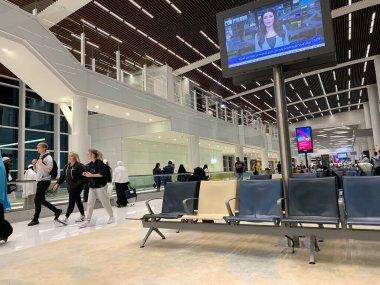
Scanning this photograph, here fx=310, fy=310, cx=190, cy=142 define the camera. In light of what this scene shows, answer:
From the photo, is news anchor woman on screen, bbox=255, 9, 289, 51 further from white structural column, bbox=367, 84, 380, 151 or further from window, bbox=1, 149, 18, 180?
white structural column, bbox=367, 84, 380, 151

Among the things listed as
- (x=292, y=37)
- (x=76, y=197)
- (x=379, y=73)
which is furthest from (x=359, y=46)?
(x=76, y=197)

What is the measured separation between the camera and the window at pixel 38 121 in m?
18.2

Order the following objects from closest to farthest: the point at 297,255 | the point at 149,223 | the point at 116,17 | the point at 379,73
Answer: the point at 297,255, the point at 149,223, the point at 116,17, the point at 379,73

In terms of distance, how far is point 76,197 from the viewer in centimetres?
702

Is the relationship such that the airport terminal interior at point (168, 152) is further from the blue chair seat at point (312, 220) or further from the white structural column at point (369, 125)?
the white structural column at point (369, 125)

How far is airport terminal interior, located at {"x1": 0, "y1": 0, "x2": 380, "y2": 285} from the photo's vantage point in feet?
11.8

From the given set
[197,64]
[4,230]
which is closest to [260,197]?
[4,230]

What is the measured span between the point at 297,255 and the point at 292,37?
2951 mm

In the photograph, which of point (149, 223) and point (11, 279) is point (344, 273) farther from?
point (11, 279)

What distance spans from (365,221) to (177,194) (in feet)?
8.96

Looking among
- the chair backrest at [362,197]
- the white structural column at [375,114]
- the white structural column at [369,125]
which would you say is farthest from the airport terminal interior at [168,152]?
the white structural column at [369,125]

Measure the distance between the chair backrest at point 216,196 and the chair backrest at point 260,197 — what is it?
237 millimetres

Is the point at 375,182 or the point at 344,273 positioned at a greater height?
the point at 375,182

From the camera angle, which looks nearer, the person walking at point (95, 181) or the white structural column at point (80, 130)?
the person walking at point (95, 181)
